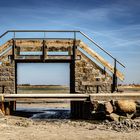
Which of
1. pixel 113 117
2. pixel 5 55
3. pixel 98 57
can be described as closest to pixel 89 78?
pixel 98 57

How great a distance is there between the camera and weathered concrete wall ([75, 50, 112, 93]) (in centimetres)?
2025

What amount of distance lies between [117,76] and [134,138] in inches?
321

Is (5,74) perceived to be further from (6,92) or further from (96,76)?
(96,76)

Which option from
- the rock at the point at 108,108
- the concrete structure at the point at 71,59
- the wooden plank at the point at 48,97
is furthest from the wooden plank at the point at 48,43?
the rock at the point at 108,108

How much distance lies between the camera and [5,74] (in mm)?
20250

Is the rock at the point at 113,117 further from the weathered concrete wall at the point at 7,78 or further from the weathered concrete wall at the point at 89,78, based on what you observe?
the weathered concrete wall at the point at 7,78

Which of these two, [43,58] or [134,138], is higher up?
[43,58]

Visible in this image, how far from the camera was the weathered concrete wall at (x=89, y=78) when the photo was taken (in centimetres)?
2025

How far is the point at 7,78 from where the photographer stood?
2019 cm

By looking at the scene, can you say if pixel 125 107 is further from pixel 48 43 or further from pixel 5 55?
pixel 5 55

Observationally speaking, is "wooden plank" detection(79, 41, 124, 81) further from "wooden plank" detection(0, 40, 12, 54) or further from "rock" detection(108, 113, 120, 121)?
"rock" detection(108, 113, 120, 121)

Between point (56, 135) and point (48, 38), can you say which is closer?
point (56, 135)

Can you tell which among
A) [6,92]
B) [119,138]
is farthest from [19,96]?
[119,138]

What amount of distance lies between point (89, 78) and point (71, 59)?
1.46 metres
